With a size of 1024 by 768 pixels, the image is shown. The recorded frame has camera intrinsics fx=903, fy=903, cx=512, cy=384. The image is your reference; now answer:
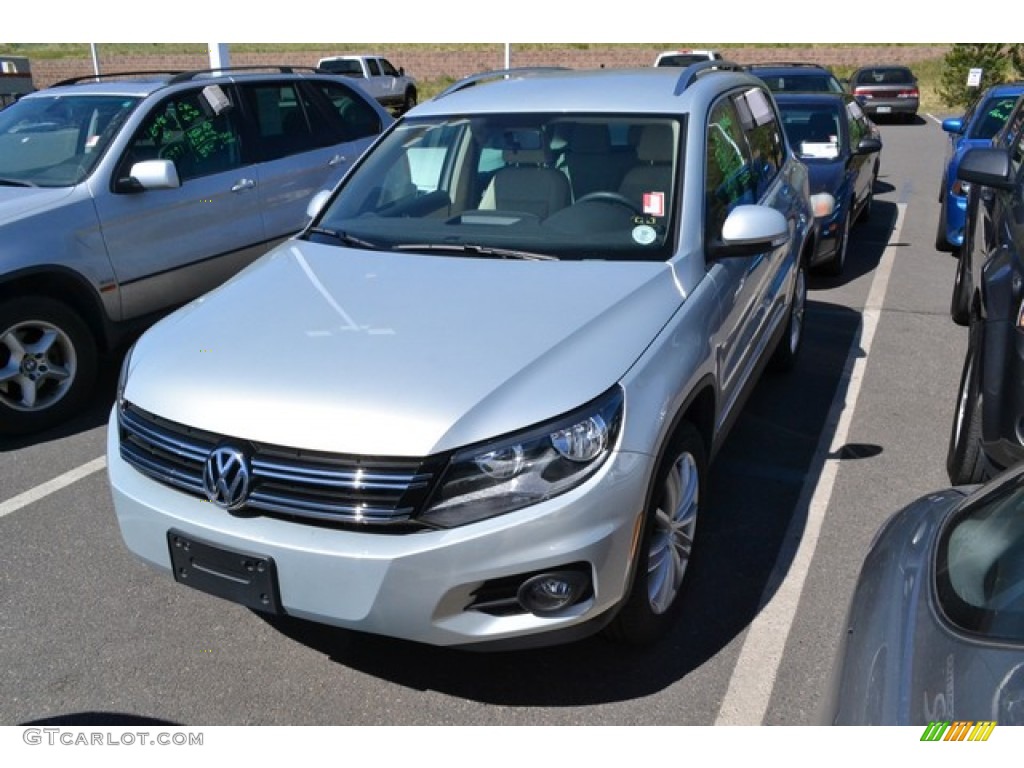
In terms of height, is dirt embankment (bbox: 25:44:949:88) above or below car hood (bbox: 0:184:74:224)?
below

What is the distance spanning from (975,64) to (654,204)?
2965 centimetres

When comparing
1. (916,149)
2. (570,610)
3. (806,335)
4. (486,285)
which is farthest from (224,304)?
(916,149)

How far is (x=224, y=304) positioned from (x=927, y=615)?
248 centimetres

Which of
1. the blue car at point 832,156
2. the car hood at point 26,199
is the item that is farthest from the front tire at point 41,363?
the blue car at point 832,156

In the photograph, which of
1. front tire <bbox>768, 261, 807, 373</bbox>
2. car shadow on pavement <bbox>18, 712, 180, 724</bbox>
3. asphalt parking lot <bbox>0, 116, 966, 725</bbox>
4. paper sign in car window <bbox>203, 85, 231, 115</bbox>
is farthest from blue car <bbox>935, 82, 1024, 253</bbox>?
car shadow on pavement <bbox>18, 712, 180, 724</bbox>

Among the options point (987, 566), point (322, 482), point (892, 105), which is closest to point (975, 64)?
point (892, 105)

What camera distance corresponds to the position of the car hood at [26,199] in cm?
481

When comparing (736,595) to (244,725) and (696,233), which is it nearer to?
(696,233)

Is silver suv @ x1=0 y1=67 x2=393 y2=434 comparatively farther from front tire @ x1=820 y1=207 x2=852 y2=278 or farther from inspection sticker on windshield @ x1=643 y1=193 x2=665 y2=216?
front tire @ x1=820 y1=207 x2=852 y2=278

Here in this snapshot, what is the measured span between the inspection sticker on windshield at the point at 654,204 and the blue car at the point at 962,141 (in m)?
5.72

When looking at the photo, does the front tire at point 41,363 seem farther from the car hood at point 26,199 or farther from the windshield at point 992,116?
the windshield at point 992,116

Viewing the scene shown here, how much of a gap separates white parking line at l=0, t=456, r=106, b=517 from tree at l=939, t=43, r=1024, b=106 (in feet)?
97.0

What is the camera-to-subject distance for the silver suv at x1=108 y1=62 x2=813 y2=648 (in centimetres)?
241

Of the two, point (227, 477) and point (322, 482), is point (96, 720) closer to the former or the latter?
point (227, 477)
